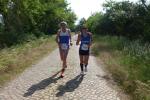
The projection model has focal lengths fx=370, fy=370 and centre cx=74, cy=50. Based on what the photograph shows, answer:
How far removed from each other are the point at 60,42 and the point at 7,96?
4080 mm

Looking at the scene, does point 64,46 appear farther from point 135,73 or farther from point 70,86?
point 135,73

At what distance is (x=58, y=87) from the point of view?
11.8 metres

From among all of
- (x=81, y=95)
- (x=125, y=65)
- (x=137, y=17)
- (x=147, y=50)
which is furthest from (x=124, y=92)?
(x=137, y=17)

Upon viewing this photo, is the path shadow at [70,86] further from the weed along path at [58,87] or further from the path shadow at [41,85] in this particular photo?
the path shadow at [41,85]

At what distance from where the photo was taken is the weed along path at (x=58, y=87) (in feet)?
34.7

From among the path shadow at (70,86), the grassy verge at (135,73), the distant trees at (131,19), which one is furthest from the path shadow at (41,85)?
the distant trees at (131,19)

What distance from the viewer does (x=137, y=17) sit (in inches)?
1687

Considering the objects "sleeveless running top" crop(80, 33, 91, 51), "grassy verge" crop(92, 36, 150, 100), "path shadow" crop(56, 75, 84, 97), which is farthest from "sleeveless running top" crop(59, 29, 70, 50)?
"grassy verge" crop(92, 36, 150, 100)

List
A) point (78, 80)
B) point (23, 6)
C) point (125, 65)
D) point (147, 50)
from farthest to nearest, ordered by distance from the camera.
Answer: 1. point (23, 6)
2. point (147, 50)
3. point (125, 65)
4. point (78, 80)

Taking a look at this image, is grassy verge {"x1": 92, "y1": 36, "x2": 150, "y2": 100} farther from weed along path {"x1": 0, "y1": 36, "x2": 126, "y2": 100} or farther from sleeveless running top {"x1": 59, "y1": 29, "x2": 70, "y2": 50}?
sleeveless running top {"x1": 59, "y1": 29, "x2": 70, "y2": 50}

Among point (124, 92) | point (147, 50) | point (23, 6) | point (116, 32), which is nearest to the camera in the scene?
point (124, 92)

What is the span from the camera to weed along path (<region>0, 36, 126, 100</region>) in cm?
1056

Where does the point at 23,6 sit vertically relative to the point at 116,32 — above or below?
above

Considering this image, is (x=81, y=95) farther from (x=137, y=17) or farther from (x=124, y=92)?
(x=137, y=17)
